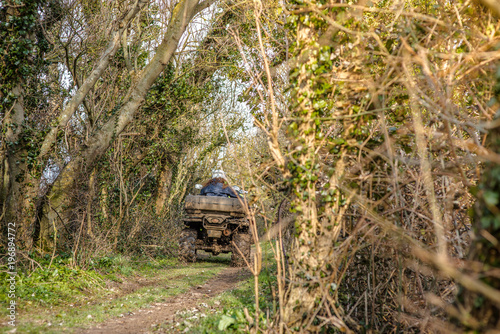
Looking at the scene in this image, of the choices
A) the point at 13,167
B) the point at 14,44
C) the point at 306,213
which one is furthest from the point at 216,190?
the point at 306,213

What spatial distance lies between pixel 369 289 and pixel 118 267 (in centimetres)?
660

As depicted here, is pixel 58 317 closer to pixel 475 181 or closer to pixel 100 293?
pixel 100 293

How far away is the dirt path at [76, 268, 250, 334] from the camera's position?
16.8 ft

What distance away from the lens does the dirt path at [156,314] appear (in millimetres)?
5109

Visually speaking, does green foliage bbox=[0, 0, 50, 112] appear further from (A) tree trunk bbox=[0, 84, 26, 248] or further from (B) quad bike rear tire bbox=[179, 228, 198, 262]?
(B) quad bike rear tire bbox=[179, 228, 198, 262]

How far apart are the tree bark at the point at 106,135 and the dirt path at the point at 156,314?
2984mm

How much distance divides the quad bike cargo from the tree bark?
5184 millimetres

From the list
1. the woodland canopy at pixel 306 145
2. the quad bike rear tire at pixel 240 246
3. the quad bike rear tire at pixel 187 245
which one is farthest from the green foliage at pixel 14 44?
the quad bike rear tire at pixel 240 246

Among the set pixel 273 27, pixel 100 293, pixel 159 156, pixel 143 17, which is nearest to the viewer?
pixel 100 293

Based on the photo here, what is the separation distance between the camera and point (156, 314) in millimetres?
6059

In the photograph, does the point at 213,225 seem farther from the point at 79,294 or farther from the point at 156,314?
the point at 156,314

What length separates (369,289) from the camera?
4.49 m

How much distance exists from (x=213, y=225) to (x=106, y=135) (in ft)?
18.8

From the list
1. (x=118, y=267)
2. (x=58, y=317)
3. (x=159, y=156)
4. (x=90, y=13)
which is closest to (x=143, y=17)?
(x=90, y=13)
